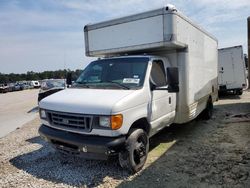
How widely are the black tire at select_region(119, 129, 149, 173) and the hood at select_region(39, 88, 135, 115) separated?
72 centimetres

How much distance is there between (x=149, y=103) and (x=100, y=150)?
4.88 ft

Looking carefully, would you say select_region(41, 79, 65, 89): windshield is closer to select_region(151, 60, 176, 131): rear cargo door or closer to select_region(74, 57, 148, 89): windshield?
select_region(74, 57, 148, 89): windshield

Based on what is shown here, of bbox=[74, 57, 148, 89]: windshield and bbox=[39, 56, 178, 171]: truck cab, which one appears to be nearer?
bbox=[39, 56, 178, 171]: truck cab

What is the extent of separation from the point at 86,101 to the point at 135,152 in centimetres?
129

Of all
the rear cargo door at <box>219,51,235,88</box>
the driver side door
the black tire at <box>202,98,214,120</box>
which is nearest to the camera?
the driver side door

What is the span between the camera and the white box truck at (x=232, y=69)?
17.1 meters

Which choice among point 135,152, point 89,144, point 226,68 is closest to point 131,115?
point 135,152

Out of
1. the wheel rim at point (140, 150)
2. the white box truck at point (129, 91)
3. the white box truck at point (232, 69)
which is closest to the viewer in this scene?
the white box truck at point (129, 91)

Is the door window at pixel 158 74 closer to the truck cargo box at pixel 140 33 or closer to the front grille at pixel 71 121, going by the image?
the truck cargo box at pixel 140 33

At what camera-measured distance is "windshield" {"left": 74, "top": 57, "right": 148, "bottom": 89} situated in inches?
215

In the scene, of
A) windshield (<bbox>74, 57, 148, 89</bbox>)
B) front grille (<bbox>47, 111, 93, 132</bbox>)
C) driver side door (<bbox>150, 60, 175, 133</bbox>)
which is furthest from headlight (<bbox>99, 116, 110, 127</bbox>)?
driver side door (<bbox>150, 60, 175, 133</bbox>)

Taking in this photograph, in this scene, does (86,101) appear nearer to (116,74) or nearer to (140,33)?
(116,74)

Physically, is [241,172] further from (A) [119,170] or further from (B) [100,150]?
(B) [100,150]

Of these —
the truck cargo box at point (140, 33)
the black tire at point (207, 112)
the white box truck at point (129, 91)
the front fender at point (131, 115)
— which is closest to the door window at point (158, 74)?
the white box truck at point (129, 91)
